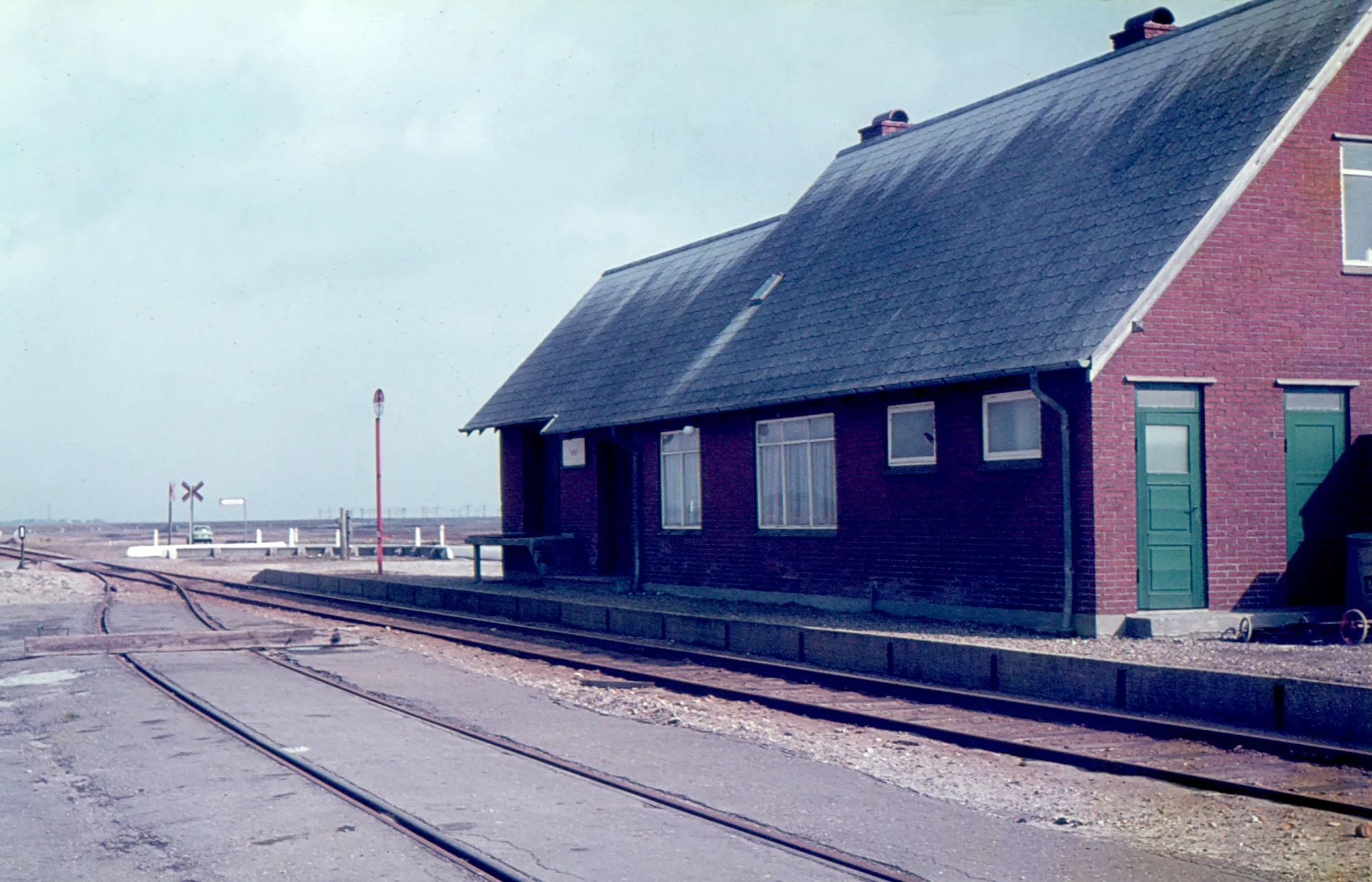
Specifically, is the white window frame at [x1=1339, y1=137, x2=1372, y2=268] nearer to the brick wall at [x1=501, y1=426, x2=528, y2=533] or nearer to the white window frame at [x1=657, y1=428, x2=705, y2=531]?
the white window frame at [x1=657, y1=428, x2=705, y2=531]

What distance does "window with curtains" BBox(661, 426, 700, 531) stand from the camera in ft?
75.6

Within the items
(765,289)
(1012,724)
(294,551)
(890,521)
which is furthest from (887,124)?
(294,551)

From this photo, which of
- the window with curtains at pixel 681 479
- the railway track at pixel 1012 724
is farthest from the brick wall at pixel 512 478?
the railway track at pixel 1012 724

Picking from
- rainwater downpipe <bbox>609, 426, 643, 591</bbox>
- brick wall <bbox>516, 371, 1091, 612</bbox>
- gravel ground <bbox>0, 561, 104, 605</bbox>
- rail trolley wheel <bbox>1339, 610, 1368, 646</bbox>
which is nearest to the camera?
rail trolley wheel <bbox>1339, 610, 1368, 646</bbox>

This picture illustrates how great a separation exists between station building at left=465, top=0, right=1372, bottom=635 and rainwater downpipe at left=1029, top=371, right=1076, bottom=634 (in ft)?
0.12

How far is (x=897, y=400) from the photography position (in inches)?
711

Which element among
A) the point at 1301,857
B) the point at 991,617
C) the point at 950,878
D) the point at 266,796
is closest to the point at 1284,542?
the point at 991,617

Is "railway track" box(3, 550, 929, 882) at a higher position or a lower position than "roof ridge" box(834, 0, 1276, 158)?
lower

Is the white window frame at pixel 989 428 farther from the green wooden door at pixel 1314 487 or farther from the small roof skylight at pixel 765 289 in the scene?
the small roof skylight at pixel 765 289

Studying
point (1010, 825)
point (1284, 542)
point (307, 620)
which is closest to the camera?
point (1010, 825)

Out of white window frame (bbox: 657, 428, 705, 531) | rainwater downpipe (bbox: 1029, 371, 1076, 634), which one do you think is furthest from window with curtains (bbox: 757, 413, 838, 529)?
rainwater downpipe (bbox: 1029, 371, 1076, 634)

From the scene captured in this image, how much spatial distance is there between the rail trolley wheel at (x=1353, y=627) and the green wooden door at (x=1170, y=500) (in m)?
1.60

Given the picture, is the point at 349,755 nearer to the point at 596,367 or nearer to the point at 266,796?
the point at 266,796

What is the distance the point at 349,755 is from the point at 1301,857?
6.23 meters
